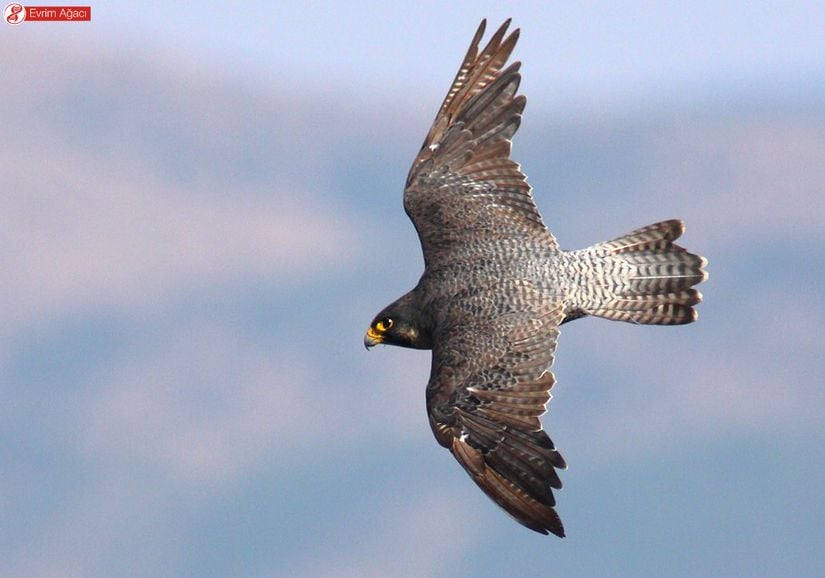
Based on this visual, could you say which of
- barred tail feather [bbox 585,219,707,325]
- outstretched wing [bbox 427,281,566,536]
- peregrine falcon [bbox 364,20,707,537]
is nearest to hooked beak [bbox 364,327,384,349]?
peregrine falcon [bbox 364,20,707,537]

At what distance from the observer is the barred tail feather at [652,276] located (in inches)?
648

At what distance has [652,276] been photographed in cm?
1658

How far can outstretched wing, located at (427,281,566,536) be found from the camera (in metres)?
14.2

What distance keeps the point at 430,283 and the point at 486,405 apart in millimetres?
2160

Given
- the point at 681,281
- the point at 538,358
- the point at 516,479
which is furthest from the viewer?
the point at 681,281

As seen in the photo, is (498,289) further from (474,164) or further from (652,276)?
(474,164)

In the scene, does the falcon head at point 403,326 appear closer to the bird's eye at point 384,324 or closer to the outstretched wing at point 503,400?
the bird's eye at point 384,324

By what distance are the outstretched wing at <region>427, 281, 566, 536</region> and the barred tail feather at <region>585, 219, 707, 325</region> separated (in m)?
0.83

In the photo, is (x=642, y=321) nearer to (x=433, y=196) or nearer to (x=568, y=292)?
(x=568, y=292)

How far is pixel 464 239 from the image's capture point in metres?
16.9

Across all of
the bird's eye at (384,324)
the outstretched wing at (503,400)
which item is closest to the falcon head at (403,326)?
the bird's eye at (384,324)

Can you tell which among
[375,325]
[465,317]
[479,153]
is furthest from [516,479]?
[479,153]

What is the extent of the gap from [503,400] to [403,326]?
2.21 metres

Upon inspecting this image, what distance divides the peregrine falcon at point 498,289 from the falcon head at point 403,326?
0.02 meters
